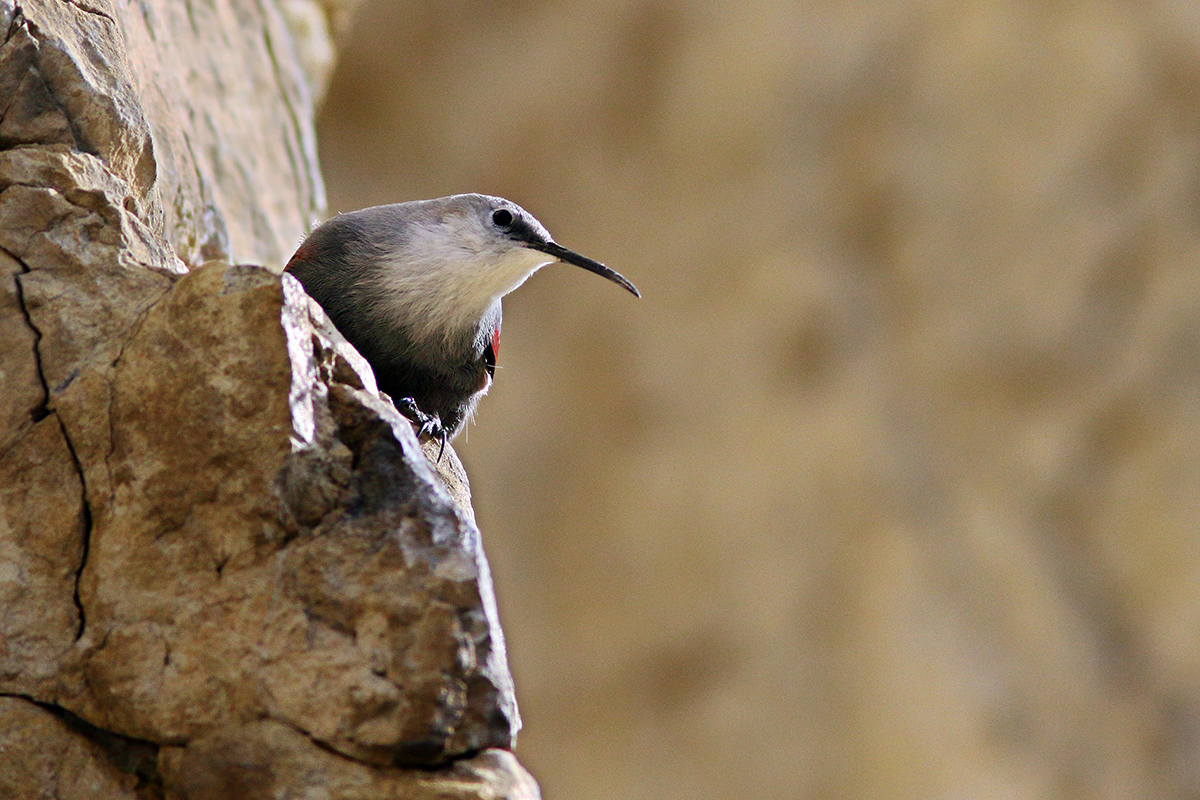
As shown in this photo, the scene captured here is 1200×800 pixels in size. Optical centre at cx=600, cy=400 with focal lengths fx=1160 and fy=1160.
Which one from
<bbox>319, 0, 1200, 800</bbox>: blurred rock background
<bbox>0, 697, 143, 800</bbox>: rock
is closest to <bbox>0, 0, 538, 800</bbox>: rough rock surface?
<bbox>0, 697, 143, 800</bbox>: rock

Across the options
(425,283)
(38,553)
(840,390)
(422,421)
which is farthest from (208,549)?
(840,390)

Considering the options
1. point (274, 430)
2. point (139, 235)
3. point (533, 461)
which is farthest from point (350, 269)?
point (533, 461)

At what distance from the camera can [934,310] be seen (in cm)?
582

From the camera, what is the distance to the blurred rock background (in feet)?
18.4

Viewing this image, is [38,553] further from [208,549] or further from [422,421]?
[422,421]

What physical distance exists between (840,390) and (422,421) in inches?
153

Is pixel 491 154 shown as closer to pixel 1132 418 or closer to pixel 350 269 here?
pixel 1132 418

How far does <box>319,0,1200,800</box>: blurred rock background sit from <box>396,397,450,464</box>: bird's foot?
376 centimetres

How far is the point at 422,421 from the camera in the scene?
2.16m

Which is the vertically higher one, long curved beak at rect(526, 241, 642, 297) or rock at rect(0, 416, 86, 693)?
long curved beak at rect(526, 241, 642, 297)

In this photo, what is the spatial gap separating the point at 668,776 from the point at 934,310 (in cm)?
267

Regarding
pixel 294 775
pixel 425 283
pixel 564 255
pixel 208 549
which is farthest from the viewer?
pixel 564 255

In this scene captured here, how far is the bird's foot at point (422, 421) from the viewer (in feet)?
6.98

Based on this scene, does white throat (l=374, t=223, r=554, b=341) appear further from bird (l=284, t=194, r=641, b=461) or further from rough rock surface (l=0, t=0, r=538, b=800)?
rough rock surface (l=0, t=0, r=538, b=800)
